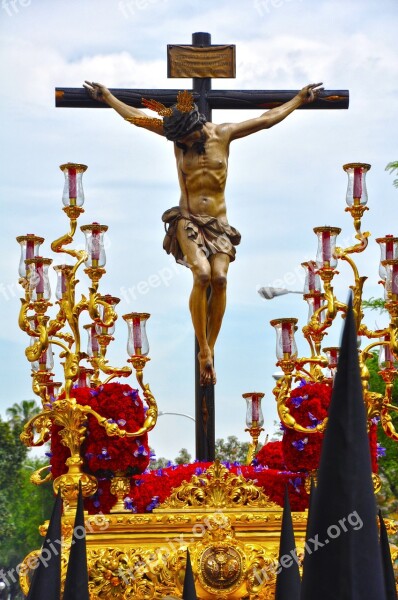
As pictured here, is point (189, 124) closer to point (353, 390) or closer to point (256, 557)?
point (256, 557)

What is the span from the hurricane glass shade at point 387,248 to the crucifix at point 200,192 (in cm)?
132

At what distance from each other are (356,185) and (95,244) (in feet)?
7.79

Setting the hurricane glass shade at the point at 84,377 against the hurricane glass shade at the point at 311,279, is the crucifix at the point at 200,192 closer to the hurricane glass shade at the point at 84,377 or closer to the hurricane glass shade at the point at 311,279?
the hurricane glass shade at the point at 311,279

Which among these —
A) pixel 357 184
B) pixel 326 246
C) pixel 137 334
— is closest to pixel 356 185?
pixel 357 184

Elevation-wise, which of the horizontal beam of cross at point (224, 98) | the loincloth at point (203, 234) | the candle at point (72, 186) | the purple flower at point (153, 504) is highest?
the horizontal beam of cross at point (224, 98)

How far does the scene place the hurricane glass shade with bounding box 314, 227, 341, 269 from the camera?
11.1 metres

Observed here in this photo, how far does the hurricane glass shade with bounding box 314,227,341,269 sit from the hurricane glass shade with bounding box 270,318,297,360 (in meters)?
0.57

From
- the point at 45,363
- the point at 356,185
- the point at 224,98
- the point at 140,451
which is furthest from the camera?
the point at 224,98

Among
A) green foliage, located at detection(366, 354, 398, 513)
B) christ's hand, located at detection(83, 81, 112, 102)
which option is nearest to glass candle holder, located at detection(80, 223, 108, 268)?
christ's hand, located at detection(83, 81, 112, 102)

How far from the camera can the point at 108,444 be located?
1077 centimetres

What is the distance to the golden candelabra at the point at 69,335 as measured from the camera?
34.8 feet

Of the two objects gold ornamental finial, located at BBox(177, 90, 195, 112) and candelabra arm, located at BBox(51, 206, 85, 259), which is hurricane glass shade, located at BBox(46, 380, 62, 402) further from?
gold ornamental finial, located at BBox(177, 90, 195, 112)

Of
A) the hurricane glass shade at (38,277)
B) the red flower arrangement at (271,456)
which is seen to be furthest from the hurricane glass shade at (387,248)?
the hurricane glass shade at (38,277)

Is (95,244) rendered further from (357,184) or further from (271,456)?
(271,456)
